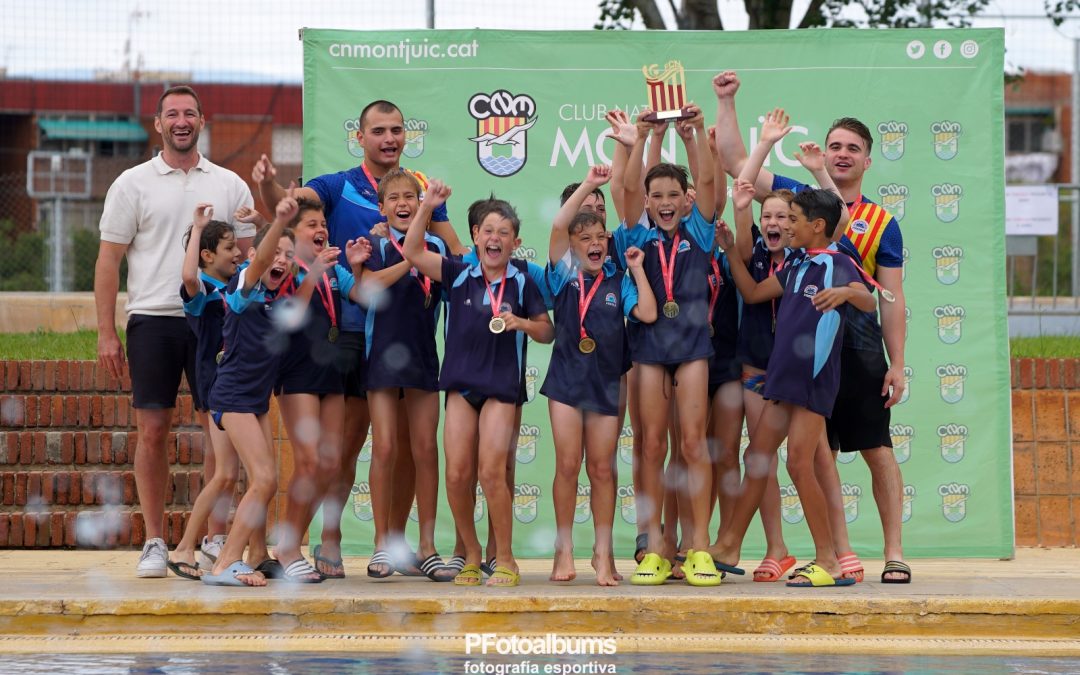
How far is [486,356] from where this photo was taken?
6672 millimetres

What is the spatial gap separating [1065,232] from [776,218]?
29.6ft

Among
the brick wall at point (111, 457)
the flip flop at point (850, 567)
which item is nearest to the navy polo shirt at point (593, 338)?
the flip flop at point (850, 567)

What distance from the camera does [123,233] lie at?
714cm

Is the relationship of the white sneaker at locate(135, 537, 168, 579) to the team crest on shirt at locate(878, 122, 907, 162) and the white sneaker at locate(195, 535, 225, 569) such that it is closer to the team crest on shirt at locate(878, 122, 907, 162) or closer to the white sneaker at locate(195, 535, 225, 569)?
the white sneaker at locate(195, 535, 225, 569)

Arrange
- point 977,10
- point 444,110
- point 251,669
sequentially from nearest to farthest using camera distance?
point 251,669 < point 444,110 < point 977,10

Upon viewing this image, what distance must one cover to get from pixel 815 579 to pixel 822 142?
2.71 metres

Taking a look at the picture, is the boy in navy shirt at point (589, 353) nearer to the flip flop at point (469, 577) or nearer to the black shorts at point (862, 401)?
the flip flop at point (469, 577)

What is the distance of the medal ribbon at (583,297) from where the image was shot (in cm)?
673

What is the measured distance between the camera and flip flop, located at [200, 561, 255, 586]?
21.6 feet

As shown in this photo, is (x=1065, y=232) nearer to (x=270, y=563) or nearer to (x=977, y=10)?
(x=977, y=10)

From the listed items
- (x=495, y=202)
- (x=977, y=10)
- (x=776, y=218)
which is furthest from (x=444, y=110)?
(x=977, y=10)

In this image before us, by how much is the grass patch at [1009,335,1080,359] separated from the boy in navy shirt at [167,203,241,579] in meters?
4.76

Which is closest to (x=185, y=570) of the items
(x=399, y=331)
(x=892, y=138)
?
(x=399, y=331)

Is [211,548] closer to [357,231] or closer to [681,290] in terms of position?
[357,231]
